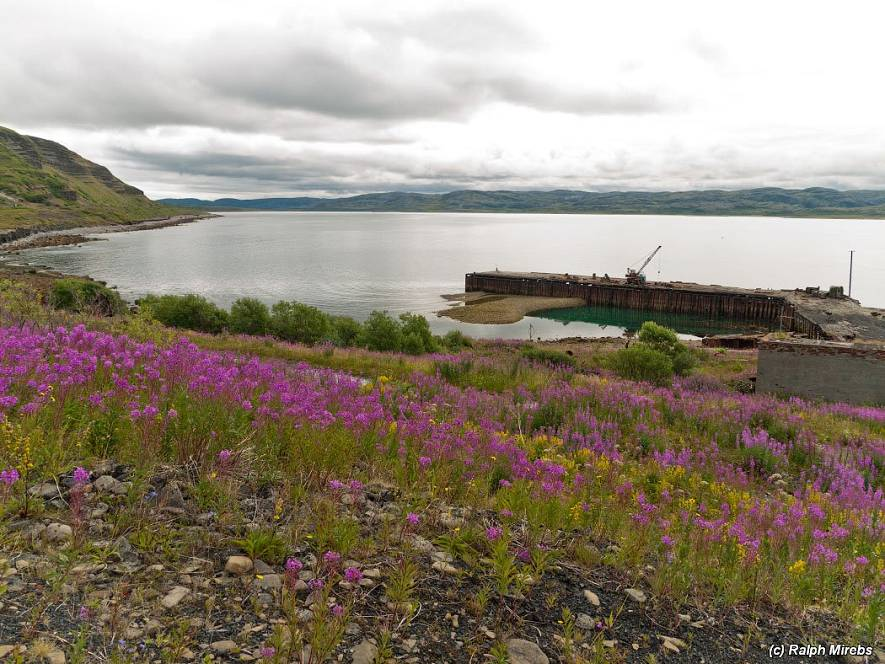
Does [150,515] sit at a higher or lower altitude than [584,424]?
higher

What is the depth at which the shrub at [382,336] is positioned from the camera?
33.0 metres

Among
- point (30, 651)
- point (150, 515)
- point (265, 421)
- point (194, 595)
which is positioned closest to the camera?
point (30, 651)

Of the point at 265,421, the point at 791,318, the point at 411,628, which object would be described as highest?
the point at 265,421

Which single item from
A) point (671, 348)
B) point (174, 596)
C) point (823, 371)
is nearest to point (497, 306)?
point (671, 348)

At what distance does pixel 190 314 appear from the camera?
4494cm

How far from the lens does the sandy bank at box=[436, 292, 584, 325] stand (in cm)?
7519

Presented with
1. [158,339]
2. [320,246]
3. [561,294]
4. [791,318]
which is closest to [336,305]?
[561,294]

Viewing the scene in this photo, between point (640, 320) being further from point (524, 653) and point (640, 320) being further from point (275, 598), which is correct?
point (275, 598)

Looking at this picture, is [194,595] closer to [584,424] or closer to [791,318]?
[584,424]

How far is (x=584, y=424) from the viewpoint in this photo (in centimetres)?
1060

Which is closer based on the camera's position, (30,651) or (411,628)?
Answer: (30,651)

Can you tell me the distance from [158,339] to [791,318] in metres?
75.0

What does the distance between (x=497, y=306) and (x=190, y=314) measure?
1929 inches

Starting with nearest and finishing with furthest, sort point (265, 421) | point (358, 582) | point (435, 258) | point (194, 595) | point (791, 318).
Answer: point (194, 595) → point (358, 582) → point (265, 421) → point (791, 318) → point (435, 258)
